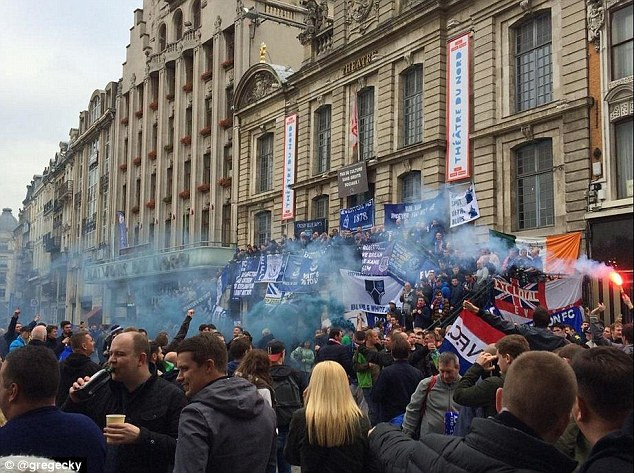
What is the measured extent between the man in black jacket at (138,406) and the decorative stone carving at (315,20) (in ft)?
84.5

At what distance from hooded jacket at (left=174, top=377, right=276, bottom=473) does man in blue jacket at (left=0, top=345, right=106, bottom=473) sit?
42 centimetres

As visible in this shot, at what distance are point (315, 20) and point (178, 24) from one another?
19.0 m

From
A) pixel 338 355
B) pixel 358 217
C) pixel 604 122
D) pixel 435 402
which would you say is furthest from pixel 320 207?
pixel 435 402

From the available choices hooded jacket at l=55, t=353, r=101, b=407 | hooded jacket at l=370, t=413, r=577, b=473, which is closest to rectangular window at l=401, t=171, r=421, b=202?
hooded jacket at l=55, t=353, r=101, b=407

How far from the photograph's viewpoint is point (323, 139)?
2850 cm

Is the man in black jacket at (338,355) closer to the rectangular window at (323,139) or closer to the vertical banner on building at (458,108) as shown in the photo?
the vertical banner on building at (458,108)

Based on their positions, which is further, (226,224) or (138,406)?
(226,224)

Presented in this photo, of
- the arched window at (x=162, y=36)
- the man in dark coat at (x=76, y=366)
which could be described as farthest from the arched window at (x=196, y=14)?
the man in dark coat at (x=76, y=366)

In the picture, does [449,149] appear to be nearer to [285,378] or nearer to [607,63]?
[607,63]

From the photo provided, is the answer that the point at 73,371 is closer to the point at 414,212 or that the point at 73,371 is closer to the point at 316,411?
the point at 316,411

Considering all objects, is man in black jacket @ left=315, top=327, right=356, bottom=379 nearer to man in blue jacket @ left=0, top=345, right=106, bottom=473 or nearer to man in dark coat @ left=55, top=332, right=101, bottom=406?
man in dark coat @ left=55, top=332, right=101, bottom=406

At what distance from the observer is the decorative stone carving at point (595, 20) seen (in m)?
17.3

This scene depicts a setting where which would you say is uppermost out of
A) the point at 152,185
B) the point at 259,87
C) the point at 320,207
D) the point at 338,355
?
the point at 259,87

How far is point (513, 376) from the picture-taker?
2674 mm
